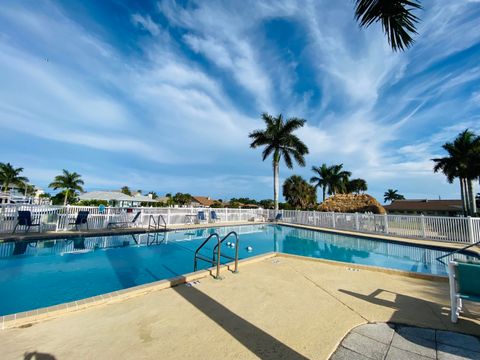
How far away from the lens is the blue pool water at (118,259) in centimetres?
480

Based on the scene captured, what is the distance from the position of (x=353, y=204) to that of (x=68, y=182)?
148 feet

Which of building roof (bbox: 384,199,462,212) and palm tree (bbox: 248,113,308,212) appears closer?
palm tree (bbox: 248,113,308,212)

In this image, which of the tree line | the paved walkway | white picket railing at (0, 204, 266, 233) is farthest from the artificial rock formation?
the paved walkway

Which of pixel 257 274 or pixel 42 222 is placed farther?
pixel 42 222

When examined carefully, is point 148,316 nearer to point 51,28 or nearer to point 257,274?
point 257,274

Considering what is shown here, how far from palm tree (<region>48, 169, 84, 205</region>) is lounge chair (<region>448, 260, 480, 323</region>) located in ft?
154

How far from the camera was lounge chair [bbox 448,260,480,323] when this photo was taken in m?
2.54

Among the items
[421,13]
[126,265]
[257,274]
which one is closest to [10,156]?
[126,265]

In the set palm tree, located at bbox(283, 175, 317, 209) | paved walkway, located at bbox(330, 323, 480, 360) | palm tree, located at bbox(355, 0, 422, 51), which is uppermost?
palm tree, located at bbox(283, 175, 317, 209)

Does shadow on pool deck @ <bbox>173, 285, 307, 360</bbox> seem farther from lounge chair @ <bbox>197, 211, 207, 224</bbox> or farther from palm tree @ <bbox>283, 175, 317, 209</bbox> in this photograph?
palm tree @ <bbox>283, 175, 317, 209</bbox>

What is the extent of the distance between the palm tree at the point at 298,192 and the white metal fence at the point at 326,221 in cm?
1673

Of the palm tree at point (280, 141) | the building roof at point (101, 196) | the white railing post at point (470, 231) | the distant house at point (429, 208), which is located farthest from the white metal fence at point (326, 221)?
the distant house at point (429, 208)

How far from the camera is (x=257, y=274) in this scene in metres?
4.79

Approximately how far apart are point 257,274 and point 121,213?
34.4ft
